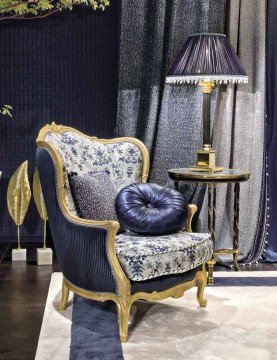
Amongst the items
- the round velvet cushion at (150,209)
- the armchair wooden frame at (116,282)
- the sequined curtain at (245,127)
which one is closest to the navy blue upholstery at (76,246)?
the armchair wooden frame at (116,282)

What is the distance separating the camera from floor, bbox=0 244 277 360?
322 cm

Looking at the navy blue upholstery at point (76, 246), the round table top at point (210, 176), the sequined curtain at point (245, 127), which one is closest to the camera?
the navy blue upholstery at point (76, 246)

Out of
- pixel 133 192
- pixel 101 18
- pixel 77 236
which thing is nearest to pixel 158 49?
pixel 101 18

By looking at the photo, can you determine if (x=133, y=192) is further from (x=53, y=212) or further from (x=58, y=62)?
(x=58, y=62)

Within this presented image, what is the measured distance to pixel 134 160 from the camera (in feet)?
13.4

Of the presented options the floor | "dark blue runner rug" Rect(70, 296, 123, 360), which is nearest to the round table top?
the floor

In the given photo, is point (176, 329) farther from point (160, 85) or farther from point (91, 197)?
point (160, 85)

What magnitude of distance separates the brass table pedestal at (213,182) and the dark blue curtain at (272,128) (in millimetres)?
452

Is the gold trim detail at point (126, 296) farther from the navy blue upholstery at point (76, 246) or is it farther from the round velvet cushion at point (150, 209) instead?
the round velvet cushion at point (150, 209)

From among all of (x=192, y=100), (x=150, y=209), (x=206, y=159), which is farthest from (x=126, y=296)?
(x=192, y=100)

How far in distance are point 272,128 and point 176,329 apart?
208 centimetres

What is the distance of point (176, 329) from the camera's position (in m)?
3.42

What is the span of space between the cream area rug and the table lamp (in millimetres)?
920

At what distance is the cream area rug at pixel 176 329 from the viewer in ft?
10.2
